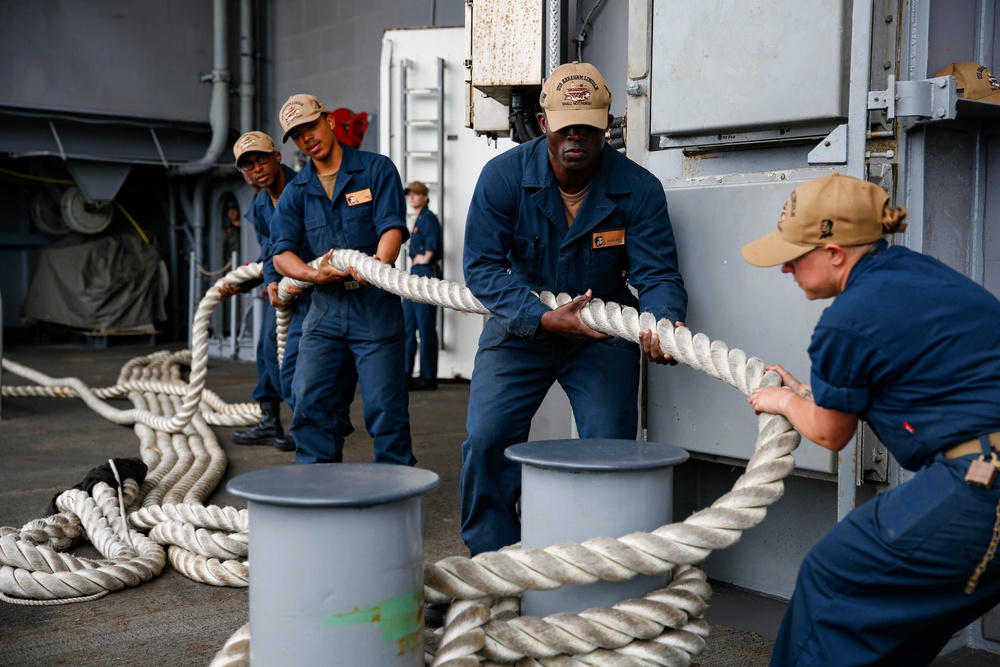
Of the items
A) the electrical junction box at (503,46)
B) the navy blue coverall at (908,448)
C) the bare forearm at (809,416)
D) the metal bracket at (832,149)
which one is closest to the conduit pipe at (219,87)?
the electrical junction box at (503,46)

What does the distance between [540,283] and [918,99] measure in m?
1.21

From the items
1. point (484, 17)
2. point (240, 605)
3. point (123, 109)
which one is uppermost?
point (123, 109)

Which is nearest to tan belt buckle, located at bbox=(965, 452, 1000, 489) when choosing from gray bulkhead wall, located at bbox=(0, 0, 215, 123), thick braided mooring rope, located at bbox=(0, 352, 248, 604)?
thick braided mooring rope, located at bbox=(0, 352, 248, 604)

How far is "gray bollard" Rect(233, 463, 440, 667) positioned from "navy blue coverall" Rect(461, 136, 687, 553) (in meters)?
1.34

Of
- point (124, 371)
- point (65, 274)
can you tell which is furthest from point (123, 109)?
point (124, 371)

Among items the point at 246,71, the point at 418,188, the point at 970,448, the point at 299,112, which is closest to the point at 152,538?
the point at 299,112

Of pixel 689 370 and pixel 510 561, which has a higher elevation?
pixel 689 370

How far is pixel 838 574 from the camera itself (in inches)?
72.7

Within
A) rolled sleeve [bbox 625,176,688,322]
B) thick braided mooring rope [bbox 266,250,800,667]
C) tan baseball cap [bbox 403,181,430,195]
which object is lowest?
thick braided mooring rope [bbox 266,250,800,667]

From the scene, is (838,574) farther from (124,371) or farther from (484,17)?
(124,371)

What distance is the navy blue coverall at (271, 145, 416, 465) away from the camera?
155 inches

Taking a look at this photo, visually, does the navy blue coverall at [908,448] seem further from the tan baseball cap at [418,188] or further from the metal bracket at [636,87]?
the tan baseball cap at [418,188]

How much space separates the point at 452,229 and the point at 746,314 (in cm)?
578

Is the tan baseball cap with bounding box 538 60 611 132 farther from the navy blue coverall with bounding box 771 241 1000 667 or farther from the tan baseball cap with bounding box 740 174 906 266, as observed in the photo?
the navy blue coverall with bounding box 771 241 1000 667
